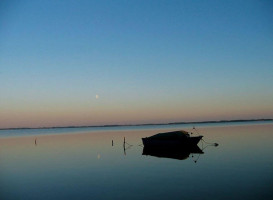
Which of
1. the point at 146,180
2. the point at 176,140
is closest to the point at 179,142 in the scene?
the point at 176,140

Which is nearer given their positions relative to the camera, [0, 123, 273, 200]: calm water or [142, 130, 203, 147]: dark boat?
[0, 123, 273, 200]: calm water

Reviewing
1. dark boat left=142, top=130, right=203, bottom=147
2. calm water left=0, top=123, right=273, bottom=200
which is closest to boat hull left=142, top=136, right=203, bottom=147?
dark boat left=142, top=130, right=203, bottom=147

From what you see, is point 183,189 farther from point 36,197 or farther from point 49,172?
point 49,172

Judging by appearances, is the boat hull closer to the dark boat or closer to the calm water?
the dark boat

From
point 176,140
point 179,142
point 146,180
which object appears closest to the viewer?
point 146,180

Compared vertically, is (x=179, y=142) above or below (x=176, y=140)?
below

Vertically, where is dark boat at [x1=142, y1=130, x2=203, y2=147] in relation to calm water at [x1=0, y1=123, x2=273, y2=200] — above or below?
above

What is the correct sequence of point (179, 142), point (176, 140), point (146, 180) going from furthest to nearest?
1. point (176, 140)
2. point (179, 142)
3. point (146, 180)

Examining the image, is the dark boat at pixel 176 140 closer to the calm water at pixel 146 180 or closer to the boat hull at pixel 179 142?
the boat hull at pixel 179 142

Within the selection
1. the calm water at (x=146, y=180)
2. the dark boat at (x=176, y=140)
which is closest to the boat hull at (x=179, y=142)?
the dark boat at (x=176, y=140)

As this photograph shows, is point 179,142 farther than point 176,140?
No

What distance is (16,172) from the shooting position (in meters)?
39.4

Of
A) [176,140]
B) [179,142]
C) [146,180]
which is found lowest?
[146,180]

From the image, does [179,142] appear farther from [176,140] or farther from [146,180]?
[146,180]
